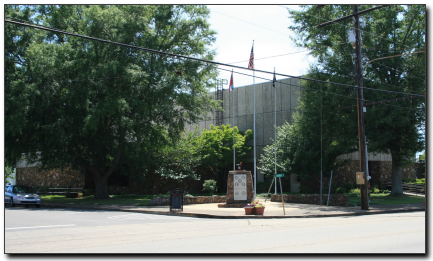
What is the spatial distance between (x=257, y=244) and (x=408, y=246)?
135 inches

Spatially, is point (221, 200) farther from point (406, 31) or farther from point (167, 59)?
point (406, 31)

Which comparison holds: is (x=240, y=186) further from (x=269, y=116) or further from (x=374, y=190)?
(x=374, y=190)

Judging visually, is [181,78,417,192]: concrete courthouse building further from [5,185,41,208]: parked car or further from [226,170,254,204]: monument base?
[5,185,41,208]: parked car

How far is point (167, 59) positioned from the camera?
30438 millimetres

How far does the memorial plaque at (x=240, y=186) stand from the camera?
24.6 metres

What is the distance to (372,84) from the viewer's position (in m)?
28.8

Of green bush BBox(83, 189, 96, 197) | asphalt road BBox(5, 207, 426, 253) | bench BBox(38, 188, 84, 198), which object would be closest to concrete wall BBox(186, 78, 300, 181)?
green bush BBox(83, 189, 96, 197)

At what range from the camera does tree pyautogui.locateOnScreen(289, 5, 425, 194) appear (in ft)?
92.0

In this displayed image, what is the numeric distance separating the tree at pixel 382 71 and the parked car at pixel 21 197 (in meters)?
20.7

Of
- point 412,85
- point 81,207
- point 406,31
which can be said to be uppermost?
point 406,31

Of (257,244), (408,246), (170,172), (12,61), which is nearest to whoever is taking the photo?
(408,246)

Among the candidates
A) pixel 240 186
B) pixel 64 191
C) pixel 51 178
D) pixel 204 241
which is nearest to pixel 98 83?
pixel 240 186

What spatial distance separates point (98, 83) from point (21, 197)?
895cm

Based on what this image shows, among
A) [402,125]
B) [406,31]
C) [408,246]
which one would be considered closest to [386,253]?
[408,246]
